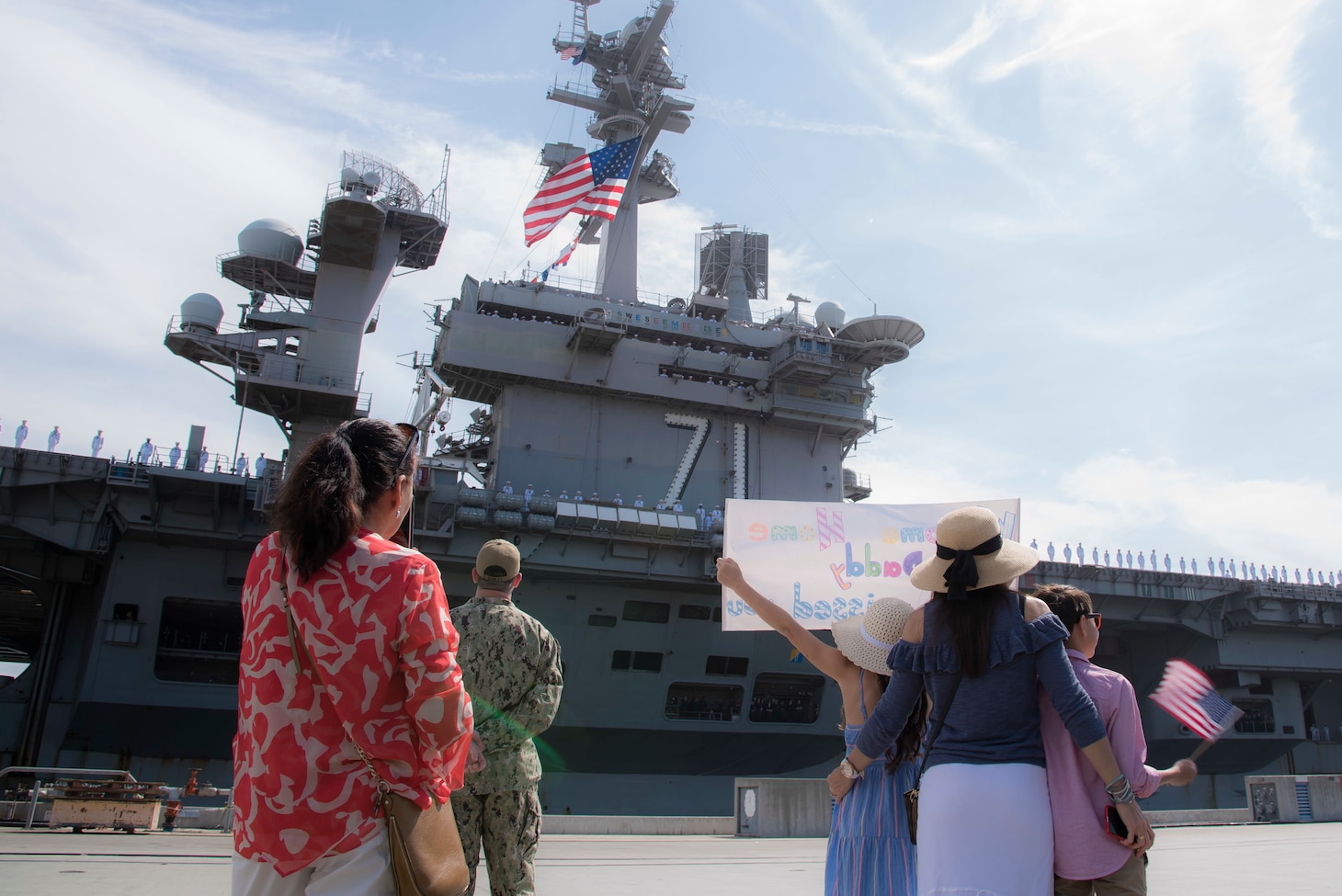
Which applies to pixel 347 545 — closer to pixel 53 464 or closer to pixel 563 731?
pixel 563 731

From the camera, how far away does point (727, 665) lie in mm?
A: 20703

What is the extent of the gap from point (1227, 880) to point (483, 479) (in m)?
19.3

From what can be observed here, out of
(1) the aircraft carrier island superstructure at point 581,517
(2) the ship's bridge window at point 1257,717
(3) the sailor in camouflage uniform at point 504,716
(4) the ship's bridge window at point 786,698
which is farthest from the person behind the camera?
(2) the ship's bridge window at point 1257,717

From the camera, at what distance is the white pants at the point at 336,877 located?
1944 millimetres

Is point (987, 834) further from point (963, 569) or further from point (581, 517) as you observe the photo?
point (581, 517)

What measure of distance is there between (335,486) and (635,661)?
61.0ft

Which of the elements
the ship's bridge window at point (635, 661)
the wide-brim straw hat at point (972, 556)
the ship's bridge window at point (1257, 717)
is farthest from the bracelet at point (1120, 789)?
the ship's bridge window at point (1257, 717)

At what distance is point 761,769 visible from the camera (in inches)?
858

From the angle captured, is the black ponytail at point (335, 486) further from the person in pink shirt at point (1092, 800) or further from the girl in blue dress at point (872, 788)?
the person in pink shirt at point (1092, 800)

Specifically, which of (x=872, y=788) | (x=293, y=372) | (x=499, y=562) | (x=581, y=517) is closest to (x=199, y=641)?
(x=293, y=372)

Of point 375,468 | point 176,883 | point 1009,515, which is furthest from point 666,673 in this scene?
point 375,468

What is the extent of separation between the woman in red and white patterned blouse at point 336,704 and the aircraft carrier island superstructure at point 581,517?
591 inches

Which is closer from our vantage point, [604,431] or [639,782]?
[639,782]

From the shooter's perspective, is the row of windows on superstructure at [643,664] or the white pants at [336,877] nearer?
the white pants at [336,877]
